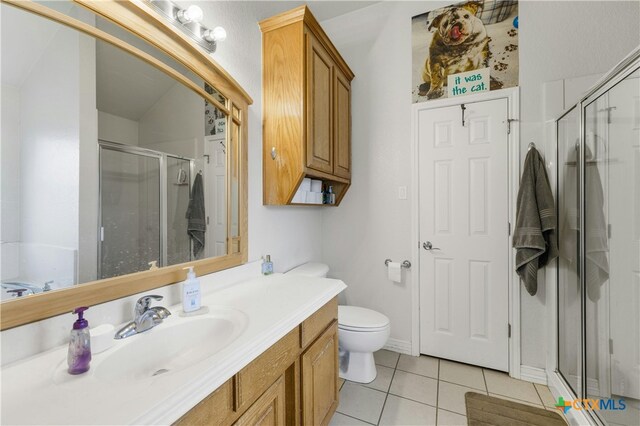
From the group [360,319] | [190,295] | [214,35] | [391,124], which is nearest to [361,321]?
[360,319]

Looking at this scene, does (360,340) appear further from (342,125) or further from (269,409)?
(342,125)

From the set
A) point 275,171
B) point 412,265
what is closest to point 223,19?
A: point 275,171

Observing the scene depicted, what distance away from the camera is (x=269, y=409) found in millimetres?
968

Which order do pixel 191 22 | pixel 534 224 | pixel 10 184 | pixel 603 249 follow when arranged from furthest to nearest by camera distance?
pixel 534 224 → pixel 603 249 → pixel 191 22 → pixel 10 184

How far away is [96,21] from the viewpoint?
917mm

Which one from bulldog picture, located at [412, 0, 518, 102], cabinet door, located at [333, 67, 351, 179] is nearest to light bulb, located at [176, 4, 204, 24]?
cabinet door, located at [333, 67, 351, 179]

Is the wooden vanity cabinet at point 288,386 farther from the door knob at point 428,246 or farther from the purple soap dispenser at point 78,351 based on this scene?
the door knob at point 428,246

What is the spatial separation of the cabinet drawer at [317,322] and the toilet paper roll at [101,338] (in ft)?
2.22

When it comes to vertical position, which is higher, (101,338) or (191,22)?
(191,22)

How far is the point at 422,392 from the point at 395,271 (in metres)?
0.87

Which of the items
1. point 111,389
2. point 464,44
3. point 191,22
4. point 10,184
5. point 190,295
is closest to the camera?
point 111,389

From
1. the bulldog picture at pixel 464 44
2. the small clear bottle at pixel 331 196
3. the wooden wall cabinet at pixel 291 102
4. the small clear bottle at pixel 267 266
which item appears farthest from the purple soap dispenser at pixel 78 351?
the bulldog picture at pixel 464 44

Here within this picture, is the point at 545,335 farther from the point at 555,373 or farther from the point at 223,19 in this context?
the point at 223,19

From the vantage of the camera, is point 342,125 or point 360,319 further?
point 342,125
